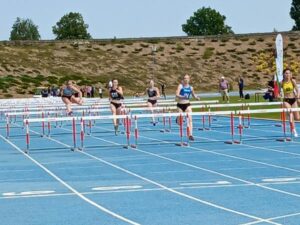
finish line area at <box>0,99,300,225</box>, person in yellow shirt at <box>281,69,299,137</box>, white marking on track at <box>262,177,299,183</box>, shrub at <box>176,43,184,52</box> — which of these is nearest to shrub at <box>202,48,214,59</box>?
shrub at <box>176,43,184,52</box>

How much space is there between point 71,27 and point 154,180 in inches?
5994

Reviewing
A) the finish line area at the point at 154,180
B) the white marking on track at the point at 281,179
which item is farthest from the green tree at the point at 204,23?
the white marking on track at the point at 281,179

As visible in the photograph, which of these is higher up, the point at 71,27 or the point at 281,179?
the point at 71,27

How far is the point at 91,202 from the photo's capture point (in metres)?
11.0

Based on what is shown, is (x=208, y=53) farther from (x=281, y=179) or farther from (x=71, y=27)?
(x=281, y=179)

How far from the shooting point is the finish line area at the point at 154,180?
9859 mm

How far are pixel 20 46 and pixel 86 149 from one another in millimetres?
93321

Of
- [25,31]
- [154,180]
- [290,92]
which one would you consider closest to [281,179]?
[154,180]

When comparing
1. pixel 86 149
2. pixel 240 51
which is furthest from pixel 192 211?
pixel 240 51

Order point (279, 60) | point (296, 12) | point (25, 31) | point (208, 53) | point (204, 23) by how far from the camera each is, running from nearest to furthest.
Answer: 1. point (279, 60)
2. point (208, 53)
3. point (296, 12)
4. point (204, 23)
5. point (25, 31)

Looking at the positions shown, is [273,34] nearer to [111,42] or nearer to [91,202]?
[111,42]

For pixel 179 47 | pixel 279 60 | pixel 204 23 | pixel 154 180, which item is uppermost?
pixel 204 23

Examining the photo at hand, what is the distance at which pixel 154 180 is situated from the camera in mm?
13305

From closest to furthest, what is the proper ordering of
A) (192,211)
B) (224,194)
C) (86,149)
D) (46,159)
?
(192,211)
(224,194)
(46,159)
(86,149)
